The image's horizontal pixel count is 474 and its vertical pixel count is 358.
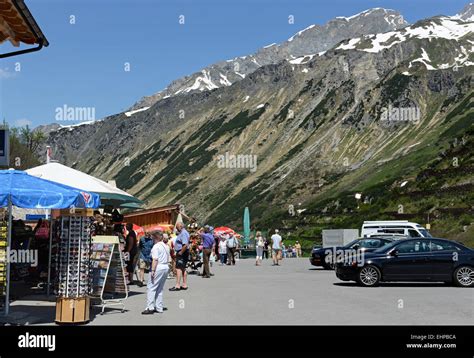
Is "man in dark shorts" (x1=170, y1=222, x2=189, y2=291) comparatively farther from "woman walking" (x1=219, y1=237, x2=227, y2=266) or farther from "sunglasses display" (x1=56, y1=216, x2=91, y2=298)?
"woman walking" (x1=219, y1=237, x2=227, y2=266)

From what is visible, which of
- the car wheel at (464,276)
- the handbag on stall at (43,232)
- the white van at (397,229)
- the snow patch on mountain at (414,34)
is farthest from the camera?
the snow patch on mountain at (414,34)

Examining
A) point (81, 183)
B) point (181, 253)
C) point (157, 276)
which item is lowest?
point (157, 276)

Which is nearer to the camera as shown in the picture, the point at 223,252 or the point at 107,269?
the point at 107,269

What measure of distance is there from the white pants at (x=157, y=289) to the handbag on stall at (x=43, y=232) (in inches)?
256

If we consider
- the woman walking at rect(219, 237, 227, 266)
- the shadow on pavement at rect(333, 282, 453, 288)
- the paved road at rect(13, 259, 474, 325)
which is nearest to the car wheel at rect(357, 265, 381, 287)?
the paved road at rect(13, 259, 474, 325)

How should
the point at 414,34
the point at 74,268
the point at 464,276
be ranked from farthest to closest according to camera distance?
the point at 414,34
the point at 464,276
the point at 74,268

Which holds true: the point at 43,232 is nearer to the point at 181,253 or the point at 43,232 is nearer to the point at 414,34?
the point at 181,253

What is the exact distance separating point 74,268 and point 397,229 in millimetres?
19603

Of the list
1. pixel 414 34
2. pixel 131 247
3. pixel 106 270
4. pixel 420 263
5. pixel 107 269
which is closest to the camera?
pixel 107 269

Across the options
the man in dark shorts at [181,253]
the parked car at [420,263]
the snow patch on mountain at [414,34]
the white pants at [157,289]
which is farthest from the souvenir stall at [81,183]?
the snow patch on mountain at [414,34]

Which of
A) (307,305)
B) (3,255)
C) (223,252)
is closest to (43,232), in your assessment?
(3,255)

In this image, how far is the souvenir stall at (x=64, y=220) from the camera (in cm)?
1076

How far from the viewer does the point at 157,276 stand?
1275cm

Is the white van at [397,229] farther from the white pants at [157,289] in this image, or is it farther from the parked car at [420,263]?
the white pants at [157,289]
